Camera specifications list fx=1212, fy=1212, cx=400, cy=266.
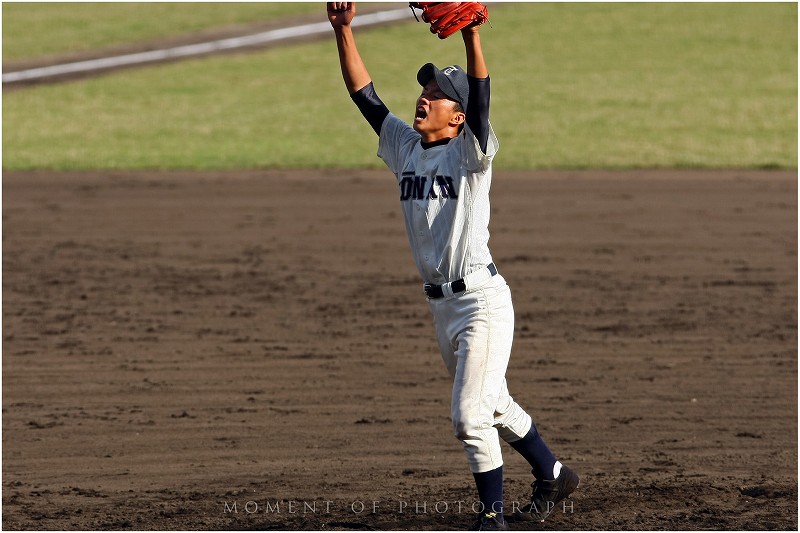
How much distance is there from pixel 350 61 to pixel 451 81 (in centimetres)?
54

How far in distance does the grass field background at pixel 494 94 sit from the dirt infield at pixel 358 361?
3038 mm

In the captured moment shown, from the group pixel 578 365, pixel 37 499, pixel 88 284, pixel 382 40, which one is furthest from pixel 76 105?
pixel 37 499

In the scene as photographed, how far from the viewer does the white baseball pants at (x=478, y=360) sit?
4848 mm

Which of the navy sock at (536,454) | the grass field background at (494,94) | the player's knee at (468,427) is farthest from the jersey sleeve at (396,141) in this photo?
the grass field background at (494,94)

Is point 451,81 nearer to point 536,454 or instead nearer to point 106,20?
point 536,454

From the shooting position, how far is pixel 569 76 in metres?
23.0

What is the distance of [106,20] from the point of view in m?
29.0

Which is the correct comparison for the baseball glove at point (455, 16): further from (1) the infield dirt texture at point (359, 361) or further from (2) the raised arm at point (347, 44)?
(1) the infield dirt texture at point (359, 361)

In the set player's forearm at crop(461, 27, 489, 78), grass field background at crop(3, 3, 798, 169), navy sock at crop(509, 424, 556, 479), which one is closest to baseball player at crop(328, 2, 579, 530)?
player's forearm at crop(461, 27, 489, 78)

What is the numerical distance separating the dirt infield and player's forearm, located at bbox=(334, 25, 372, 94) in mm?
1914

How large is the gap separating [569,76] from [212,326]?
1498 cm

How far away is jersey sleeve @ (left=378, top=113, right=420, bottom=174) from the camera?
202 inches

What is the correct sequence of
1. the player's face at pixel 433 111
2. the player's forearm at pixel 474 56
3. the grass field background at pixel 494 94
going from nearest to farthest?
the player's forearm at pixel 474 56 < the player's face at pixel 433 111 < the grass field background at pixel 494 94

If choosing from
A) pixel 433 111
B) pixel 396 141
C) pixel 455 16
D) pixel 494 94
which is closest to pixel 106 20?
pixel 494 94
